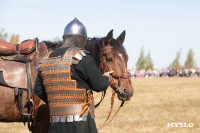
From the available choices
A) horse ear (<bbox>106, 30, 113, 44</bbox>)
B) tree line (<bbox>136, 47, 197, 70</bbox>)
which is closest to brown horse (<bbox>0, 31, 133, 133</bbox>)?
horse ear (<bbox>106, 30, 113, 44</bbox>)

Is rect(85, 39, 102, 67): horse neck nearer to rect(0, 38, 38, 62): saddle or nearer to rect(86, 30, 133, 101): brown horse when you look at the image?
rect(86, 30, 133, 101): brown horse

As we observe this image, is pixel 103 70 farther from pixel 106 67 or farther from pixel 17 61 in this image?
pixel 17 61

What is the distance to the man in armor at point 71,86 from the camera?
142 inches

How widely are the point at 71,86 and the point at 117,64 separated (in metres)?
1.74

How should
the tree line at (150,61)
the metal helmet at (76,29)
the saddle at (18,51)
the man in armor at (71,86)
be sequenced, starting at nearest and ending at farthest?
1. the man in armor at (71,86)
2. the metal helmet at (76,29)
3. the saddle at (18,51)
4. the tree line at (150,61)

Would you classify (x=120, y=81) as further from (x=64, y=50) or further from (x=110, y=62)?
(x=64, y=50)

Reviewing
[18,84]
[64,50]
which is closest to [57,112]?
[64,50]

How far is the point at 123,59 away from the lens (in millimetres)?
5242

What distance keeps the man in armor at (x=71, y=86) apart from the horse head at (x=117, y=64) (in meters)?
1.38

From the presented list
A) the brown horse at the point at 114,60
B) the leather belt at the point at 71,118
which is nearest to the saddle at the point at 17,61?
the brown horse at the point at 114,60

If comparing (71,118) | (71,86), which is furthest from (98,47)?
(71,118)

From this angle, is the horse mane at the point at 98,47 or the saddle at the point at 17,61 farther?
the horse mane at the point at 98,47

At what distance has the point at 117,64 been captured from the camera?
5.21 m

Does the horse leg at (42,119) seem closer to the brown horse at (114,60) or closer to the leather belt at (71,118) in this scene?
the brown horse at (114,60)
